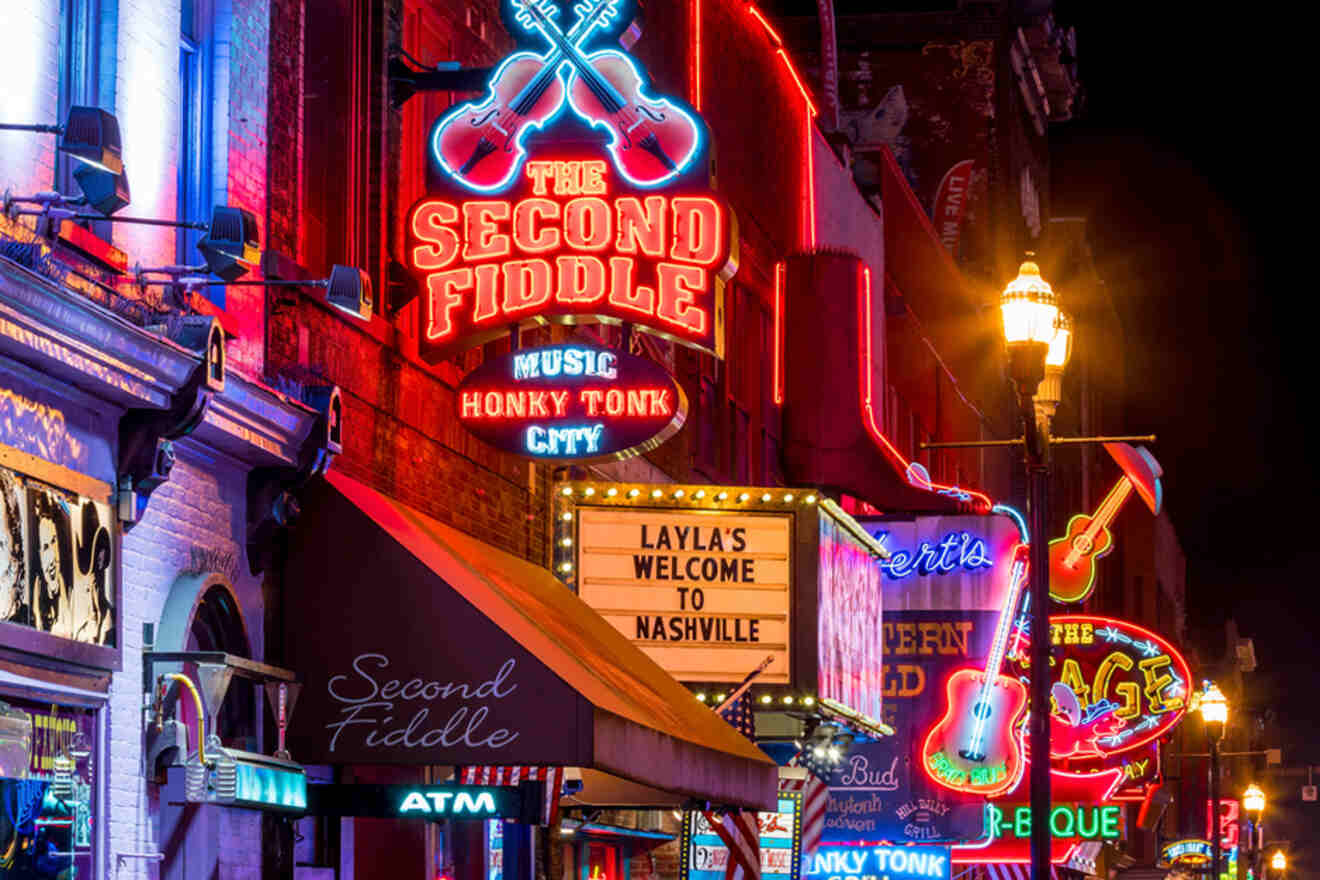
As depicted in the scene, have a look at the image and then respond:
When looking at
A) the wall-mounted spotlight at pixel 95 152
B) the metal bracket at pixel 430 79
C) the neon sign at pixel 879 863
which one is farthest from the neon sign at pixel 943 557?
the wall-mounted spotlight at pixel 95 152

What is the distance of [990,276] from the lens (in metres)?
48.8

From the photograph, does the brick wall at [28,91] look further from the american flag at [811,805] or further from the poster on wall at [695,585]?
the american flag at [811,805]

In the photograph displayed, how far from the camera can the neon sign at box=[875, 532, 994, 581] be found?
29.7 m

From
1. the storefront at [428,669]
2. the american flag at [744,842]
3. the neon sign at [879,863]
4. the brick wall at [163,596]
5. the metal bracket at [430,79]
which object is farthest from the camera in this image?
the neon sign at [879,863]

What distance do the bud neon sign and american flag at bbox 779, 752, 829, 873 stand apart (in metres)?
8.06

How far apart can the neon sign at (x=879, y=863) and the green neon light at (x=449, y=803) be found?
44.4 feet

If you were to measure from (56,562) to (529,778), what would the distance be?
16.2 ft

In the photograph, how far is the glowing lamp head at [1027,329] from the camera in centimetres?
1800

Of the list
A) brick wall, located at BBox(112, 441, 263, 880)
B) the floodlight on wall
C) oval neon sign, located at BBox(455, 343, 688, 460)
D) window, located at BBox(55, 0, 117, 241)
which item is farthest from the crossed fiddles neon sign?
window, located at BBox(55, 0, 117, 241)

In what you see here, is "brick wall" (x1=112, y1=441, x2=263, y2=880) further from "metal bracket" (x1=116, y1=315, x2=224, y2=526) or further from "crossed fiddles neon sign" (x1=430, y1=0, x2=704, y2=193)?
"crossed fiddles neon sign" (x1=430, y1=0, x2=704, y2=193)

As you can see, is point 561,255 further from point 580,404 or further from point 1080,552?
point 1080,552

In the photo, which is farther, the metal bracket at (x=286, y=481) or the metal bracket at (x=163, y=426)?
the metal bracket at (x=286, y=481)

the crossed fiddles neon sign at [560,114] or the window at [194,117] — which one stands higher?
the crossed fiddles neon sign at [560,114]

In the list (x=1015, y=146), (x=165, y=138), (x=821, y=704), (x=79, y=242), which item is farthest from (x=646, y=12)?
(x=1015, y=146)
